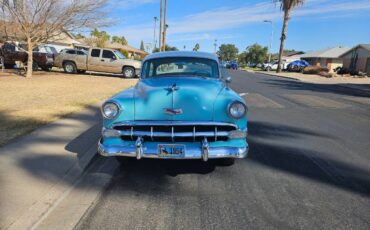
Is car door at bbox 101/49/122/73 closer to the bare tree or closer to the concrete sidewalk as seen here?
the bare tree

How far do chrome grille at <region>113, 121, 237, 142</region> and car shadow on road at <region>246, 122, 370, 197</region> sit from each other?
4.60 feet

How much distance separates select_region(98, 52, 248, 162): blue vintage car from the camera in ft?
15.9

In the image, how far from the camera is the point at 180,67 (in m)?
6.80

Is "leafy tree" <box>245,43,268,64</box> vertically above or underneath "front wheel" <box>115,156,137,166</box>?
above

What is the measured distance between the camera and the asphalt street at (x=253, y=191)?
156 inches

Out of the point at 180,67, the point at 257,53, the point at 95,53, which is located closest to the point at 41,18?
the point at 95,53

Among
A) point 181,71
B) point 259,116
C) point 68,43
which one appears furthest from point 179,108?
point 68,43

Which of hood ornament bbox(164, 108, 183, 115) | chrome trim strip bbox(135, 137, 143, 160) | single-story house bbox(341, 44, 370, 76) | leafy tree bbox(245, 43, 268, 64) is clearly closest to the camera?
chrome trim strip bbox(135, 137, 143, 160)

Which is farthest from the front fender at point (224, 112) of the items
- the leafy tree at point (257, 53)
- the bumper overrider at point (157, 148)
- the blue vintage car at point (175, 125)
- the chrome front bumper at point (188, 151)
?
the leafy tree at point (257, 53)

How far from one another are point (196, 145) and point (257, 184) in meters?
0.99

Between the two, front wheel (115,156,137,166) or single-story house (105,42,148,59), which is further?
single-story house (105,42,148,59)

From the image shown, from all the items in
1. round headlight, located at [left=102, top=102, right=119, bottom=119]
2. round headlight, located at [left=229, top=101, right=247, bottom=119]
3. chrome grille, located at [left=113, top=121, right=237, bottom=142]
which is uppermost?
round headlight, located at [left=229, top=101, right=247, bottom=119]

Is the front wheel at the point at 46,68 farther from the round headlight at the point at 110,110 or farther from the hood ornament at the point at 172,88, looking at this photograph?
the hood ornament at the point at 172,88

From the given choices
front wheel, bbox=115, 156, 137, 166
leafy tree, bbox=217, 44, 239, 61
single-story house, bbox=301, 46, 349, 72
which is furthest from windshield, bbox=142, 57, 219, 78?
leafy tree, bbox=217, 44, 239, 61
